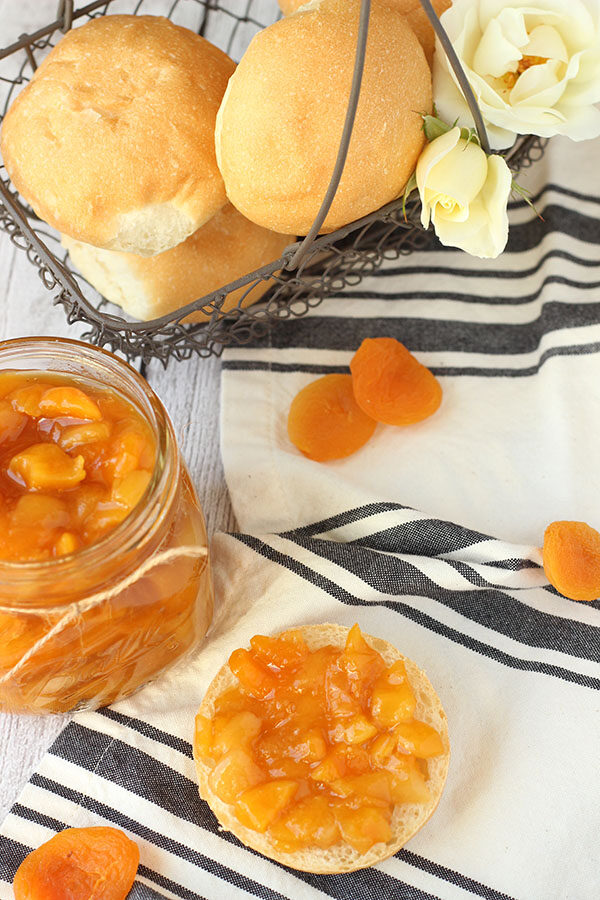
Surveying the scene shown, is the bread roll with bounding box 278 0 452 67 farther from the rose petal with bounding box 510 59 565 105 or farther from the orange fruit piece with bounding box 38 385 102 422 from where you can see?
the orange fruit piece with bounding box 38 385 102 422

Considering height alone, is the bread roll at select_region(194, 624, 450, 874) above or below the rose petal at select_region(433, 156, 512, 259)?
below

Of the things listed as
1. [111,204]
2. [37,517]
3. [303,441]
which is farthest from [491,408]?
[37,517]

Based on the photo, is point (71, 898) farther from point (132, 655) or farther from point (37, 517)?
point (37, 517)

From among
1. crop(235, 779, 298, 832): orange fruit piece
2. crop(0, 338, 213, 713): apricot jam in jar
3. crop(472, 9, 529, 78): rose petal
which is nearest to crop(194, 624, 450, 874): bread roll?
crop(235, 779, 298, 832): orange fruit piece

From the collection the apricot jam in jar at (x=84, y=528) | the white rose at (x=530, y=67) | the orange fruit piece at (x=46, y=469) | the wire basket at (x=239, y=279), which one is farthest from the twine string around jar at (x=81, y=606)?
the white rose at (x=530, y=67)

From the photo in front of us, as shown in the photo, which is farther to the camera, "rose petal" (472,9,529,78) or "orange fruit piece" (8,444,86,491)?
"rose petal" (472,9,529,78)

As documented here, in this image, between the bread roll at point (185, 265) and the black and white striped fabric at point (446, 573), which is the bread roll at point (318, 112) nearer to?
the bread roll at point (185, 265)

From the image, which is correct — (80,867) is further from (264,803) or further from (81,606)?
(81,606)
